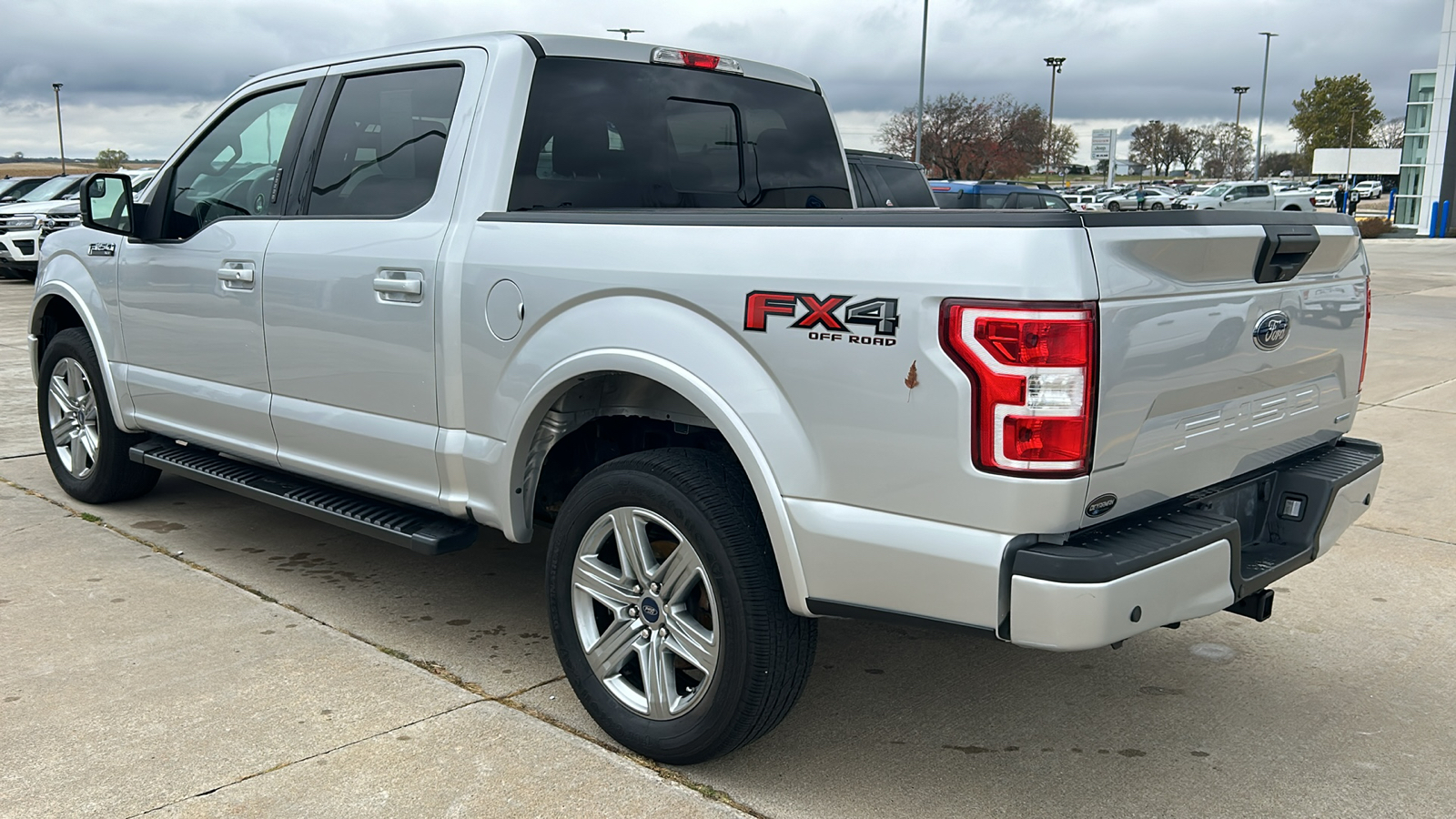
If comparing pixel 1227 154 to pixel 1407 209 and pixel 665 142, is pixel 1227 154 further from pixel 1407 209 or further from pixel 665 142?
pixel 665 142

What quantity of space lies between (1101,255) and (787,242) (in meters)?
0.72

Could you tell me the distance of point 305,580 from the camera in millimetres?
4824

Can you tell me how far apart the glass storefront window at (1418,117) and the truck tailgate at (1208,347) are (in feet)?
140

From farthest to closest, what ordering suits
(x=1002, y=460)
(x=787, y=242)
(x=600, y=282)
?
(x=600, y=282)
(x=787, y=242)
(x=1002, y=460)

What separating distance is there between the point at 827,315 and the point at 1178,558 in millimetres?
934

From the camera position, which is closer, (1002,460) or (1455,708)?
(1002,460)

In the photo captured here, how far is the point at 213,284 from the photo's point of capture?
457cm

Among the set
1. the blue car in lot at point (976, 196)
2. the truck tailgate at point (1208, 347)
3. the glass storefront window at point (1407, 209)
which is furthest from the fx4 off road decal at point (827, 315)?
the glass storefront window at point (1407, 209)

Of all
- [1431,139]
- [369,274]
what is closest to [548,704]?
[369,274]

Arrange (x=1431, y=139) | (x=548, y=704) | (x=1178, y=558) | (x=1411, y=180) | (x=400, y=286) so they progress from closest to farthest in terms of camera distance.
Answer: (x=1178, y=558)
(x=548, y=704)
(x=400, y=286)
(x=1431, y=139)
(x=1411, y=180)

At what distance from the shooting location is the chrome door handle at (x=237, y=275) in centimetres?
439

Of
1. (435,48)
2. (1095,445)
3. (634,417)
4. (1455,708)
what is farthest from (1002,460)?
(435,48)

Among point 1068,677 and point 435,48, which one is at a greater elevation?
point 435,48

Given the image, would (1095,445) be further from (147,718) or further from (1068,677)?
(147,718)
